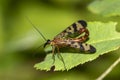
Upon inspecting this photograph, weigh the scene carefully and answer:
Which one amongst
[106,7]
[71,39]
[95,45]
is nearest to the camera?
[95,45]

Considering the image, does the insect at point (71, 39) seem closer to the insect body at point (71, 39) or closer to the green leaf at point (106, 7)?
the insect body at point (71, 39)

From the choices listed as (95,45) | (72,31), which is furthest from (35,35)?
(95,45)

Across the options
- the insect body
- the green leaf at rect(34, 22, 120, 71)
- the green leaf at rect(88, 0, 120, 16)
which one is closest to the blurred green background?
the insect body

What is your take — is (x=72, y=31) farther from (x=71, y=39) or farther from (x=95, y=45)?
(x=95, y=45)

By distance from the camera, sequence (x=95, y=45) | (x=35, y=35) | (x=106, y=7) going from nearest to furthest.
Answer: (x=95, y=45)
(x=106, y=7)
(x=35, y=35)

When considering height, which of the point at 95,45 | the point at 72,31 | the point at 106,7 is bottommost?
the point at 95,45

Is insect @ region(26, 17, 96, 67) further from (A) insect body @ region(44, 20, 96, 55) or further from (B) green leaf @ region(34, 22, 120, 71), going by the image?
(B) green leaf @ region(34, 22, 120, 71)

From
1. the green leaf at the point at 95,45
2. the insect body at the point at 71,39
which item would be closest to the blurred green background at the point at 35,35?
the insect body at the point at 71,39
